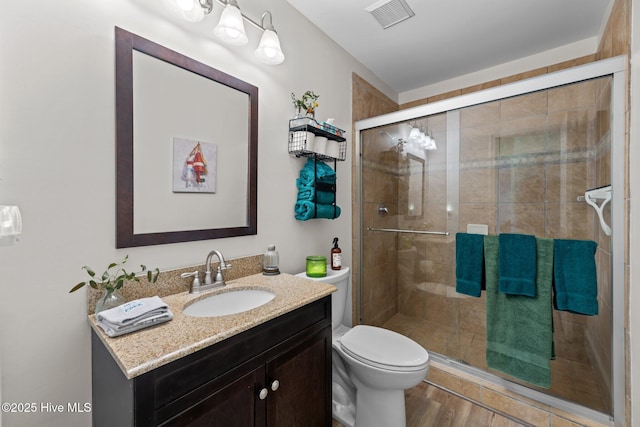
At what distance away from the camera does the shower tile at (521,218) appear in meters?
1.76

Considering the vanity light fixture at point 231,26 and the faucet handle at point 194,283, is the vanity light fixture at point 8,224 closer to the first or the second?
the faucet handle at point 194,283

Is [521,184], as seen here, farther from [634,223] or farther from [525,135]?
[634,223]

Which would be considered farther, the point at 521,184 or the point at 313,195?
the point at 521,184

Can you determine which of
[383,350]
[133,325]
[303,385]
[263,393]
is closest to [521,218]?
[383,350]

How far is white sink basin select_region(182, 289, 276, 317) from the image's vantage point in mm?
1126

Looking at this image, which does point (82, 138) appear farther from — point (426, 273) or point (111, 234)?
point (426, 273)

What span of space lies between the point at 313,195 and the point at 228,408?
3.61 ft

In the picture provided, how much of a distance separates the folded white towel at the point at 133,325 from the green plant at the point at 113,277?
0.43 feet

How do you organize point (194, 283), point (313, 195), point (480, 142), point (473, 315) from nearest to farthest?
1. point (194, 283)
2. point (313, 195)
3. point (480, 142)
4. point (473, 315)

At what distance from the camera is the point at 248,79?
1.43 m

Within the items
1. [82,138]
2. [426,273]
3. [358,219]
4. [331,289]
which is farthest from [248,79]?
[426,273]

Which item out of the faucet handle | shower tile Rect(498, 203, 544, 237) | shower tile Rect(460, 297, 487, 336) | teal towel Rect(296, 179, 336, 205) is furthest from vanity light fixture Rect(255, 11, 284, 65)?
shower tile Rect(460, 297, 487, 336)

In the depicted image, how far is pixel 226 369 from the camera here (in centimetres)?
84

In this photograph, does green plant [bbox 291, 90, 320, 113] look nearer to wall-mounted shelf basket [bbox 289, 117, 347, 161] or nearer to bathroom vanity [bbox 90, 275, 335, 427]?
wall-mounted shelf basket [bbox 289, 117, 347, 161]
